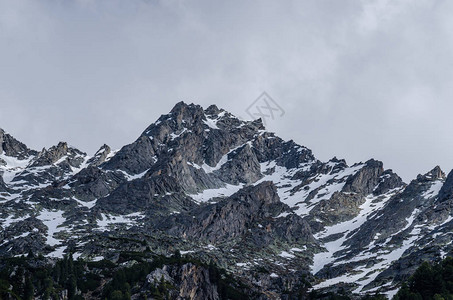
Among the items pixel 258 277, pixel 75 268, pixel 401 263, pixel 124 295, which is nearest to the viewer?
pixel 124 295

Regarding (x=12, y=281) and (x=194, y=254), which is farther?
(x=194, y=254)

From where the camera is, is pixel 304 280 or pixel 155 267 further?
pixel 304 280

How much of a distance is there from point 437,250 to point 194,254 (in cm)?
9369

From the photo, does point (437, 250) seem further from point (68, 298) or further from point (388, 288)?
point (68, 298)

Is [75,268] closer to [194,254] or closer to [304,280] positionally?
[194,254]

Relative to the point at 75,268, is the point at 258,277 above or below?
below

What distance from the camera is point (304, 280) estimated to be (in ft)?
623

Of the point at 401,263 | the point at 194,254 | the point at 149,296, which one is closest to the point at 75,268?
the point at 149,296

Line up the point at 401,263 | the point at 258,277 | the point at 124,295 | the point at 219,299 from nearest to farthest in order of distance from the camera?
1. the point at 124,295
2. the point at 219,299
3. the point at 401,263
4. the point at 258,277

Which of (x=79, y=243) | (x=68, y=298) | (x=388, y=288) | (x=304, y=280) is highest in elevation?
(x=79, y=243)

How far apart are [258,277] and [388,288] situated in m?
57.5

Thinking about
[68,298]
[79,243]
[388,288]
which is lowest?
[388,288]

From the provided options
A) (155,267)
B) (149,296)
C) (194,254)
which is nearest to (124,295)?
(149,296)

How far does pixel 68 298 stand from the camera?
373 ft
